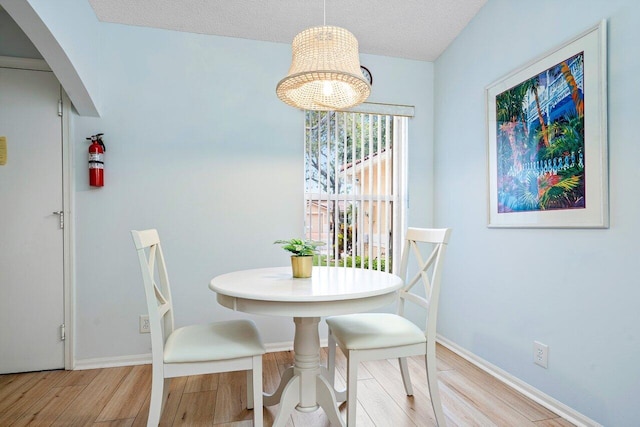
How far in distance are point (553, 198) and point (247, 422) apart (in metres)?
1.98

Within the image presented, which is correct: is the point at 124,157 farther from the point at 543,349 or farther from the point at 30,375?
the point at 543,349

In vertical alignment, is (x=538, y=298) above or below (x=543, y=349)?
above

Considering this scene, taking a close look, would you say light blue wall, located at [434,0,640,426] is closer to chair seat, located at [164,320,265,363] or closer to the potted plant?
the potted plant

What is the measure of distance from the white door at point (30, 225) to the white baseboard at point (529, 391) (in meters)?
2.84

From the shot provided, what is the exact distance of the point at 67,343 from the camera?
2379 millimetres

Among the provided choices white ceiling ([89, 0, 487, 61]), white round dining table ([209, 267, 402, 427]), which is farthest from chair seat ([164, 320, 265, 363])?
white ceiling ([89, 0, 487, 61])

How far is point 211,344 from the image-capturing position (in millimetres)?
1521

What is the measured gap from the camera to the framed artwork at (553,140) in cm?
166

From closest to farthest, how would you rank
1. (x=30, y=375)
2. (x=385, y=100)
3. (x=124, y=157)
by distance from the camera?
(x=30, y=375), (x=124, y=157), (x=385, y=100)

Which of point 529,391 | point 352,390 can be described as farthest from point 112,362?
point 529,391

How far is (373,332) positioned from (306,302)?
0.48 meters

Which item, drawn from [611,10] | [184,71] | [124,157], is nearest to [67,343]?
[124,157]

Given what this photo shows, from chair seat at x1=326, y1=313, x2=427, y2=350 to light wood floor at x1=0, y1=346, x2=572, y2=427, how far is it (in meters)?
0.47

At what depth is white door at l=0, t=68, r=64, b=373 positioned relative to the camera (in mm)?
2320
